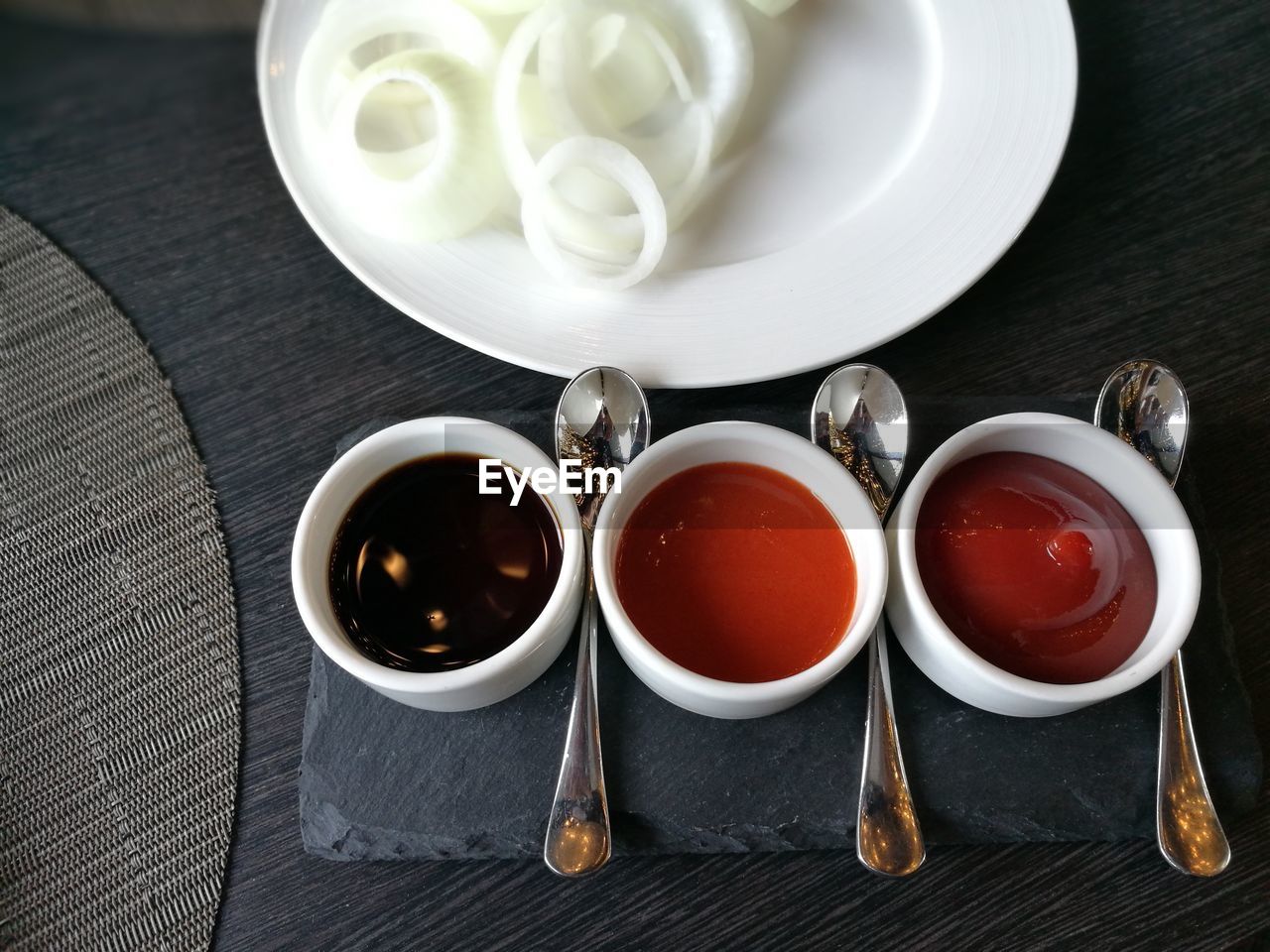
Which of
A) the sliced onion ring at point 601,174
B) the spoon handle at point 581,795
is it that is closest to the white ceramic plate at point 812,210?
the sliced onion ring at point 601,174

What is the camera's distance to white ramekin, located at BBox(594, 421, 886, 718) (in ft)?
2.18

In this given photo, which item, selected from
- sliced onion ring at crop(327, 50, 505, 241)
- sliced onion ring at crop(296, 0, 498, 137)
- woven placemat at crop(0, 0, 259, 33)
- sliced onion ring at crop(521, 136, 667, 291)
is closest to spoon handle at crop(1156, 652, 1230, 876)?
sliced onion ring at crop(521, 136, 667, 291)

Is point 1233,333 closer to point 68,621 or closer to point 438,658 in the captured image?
point 438,658

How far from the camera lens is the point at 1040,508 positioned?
2.51 ft

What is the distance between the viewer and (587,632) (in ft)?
2.61

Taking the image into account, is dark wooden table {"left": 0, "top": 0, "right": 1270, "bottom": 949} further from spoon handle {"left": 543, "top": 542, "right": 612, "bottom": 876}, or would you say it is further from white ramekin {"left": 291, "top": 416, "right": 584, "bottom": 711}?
white ramekin {"left": 291, "top": 416, "right": 584, "bottom": 711}

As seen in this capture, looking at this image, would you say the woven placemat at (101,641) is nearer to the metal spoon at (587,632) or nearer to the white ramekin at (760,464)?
the metal spoon at (587,632)

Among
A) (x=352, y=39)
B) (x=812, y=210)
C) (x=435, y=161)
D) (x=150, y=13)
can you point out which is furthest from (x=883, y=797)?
(x=150, y=13)

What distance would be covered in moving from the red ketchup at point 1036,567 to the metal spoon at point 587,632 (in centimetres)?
31

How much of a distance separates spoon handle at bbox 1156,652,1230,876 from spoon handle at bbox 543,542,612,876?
503 millimetres

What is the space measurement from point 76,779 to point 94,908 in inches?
4.9

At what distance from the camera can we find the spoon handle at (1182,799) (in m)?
0.74

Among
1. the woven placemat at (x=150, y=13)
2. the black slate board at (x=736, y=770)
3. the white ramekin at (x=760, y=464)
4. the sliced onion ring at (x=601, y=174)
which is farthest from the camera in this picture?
the woven placemat at (x=150, y=13)

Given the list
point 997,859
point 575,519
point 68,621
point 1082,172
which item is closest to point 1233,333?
point 1082,172
